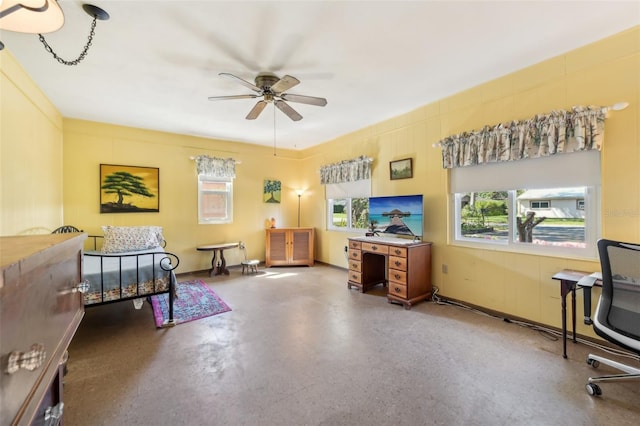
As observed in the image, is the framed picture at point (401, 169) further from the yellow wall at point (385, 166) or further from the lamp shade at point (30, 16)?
the lamp shade at point (30, 16)

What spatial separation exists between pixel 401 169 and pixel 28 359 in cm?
422

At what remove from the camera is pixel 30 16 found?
47.9 inches

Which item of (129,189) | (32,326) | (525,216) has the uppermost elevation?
(129,189)

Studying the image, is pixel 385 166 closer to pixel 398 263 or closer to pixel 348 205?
pixel 348 205

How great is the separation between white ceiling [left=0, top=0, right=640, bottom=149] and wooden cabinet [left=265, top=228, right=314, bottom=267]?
112 inches

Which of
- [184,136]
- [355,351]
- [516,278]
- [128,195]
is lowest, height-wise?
[355,351]

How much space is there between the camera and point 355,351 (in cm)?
244

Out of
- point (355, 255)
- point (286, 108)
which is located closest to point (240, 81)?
point (286, 108)

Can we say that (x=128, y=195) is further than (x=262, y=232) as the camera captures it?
No

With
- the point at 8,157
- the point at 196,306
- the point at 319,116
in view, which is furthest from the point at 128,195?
the point at 319,116

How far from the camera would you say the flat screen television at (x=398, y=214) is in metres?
3.76

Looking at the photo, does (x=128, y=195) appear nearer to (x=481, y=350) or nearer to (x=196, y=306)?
(x=196, y=306)

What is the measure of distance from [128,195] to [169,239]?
101cm

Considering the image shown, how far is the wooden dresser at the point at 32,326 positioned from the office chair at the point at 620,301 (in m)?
2.80
